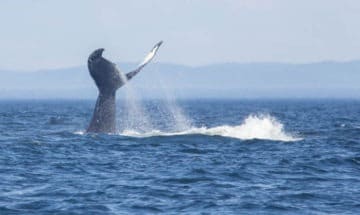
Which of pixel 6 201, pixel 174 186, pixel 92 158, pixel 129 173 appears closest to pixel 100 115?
pixel 92 158

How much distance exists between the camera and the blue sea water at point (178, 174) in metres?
15.8

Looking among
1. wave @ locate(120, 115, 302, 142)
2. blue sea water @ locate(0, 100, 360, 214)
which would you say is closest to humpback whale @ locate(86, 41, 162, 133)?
blue sea water @ locate(0, 100, 360, 214)

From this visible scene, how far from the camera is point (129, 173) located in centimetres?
1936

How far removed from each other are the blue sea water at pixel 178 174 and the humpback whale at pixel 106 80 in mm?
702

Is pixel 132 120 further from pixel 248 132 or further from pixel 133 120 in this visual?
pixel 248 132

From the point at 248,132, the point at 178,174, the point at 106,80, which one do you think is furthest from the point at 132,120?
the point at 178,174

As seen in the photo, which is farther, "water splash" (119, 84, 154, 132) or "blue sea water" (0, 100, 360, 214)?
"water splash" (119, 84, 154, 132)

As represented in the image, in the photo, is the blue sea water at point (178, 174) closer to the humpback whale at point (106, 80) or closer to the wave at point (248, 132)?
the wave at point (248, 132)

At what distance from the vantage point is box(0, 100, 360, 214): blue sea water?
1580cm

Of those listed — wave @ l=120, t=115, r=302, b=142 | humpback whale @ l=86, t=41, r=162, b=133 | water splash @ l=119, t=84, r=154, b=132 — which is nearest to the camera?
water splash @ l=119, t=84, r=154, b=132

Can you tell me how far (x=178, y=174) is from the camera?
760 inches

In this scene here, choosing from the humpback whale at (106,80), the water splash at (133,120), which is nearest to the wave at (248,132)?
the water splash at (133,120)

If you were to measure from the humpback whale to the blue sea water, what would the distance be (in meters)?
0.70

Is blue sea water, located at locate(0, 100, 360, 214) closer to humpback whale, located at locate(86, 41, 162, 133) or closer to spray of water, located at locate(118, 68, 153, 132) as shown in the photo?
humpback whale, located at locate(86, 41, 162, 133)
